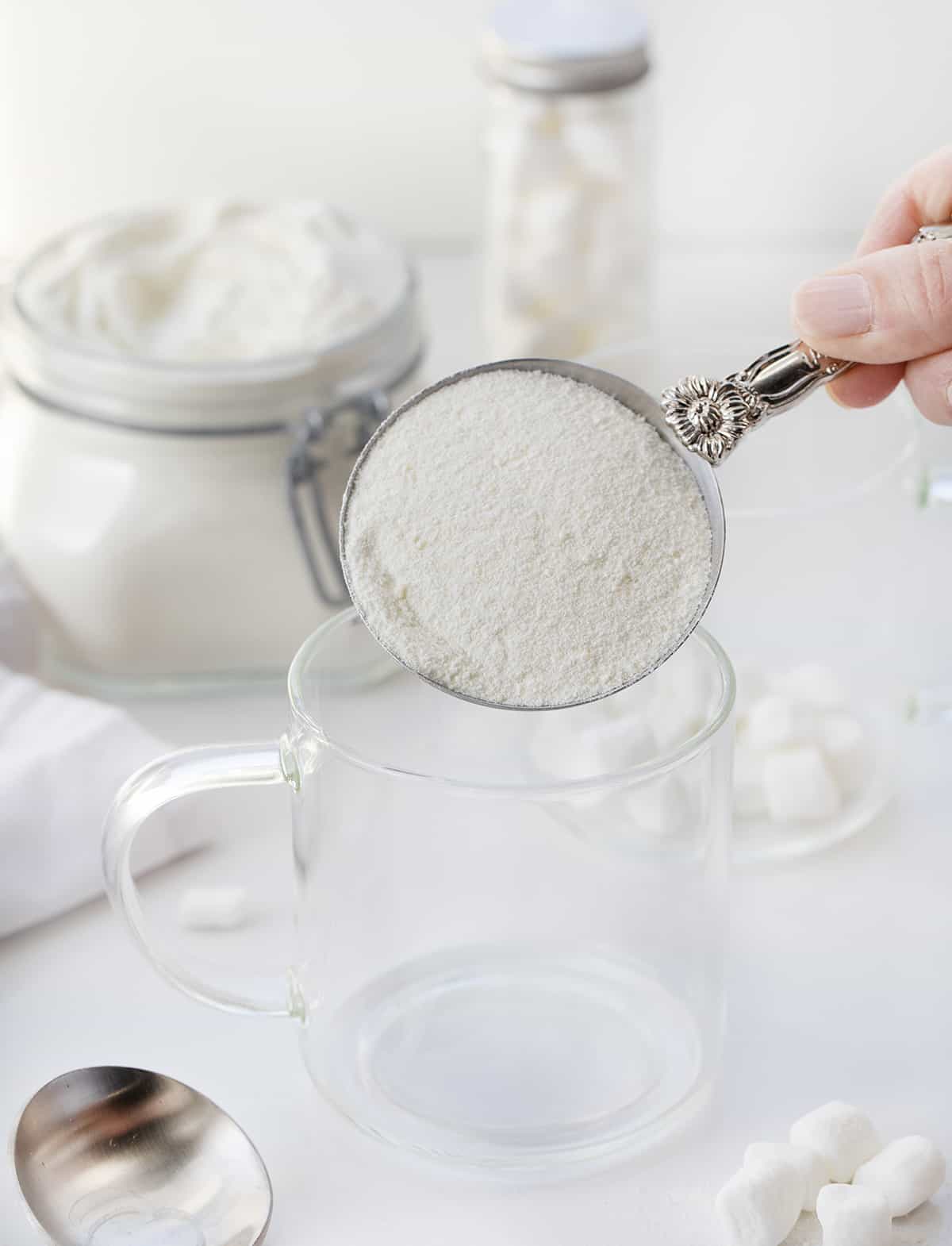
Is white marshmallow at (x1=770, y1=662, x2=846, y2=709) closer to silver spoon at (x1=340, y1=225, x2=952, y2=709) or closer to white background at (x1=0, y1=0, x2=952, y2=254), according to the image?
silver spoon at (x1=340, y1=225, x2=952, y2=709)

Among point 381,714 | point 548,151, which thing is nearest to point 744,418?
point 381,714

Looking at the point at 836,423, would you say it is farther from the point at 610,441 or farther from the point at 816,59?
the point at 816,59

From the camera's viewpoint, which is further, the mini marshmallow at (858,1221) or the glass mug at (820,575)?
the glass mug at (820,575)

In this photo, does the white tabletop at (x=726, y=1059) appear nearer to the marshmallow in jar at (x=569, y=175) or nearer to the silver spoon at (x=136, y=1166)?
the silver spoon at (x=136, y=1166)

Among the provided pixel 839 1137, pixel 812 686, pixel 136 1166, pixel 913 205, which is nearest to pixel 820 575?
pixel 812 686

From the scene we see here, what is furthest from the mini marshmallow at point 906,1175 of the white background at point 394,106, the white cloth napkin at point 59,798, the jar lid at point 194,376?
the white background at point 394,106

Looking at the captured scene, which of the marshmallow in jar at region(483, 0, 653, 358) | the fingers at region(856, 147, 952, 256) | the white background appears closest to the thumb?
the fingers at region(856, 147, 952, 256)
